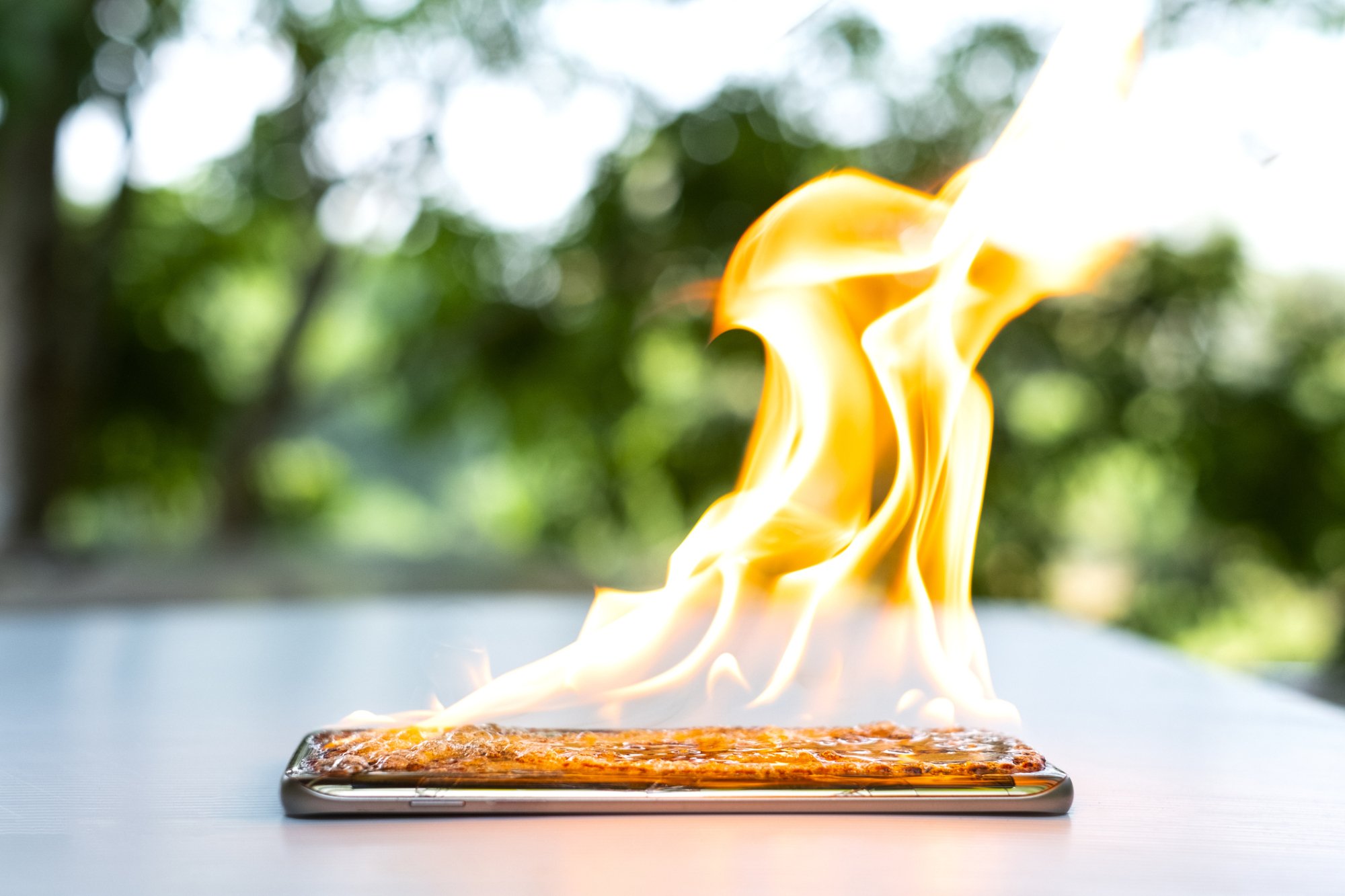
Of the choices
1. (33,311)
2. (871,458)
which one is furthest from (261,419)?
(871,458)

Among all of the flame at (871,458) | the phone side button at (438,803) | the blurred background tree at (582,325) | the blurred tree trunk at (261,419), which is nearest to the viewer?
the phone side button at (438,803)

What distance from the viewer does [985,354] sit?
13.0 feet

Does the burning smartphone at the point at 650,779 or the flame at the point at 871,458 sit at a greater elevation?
the flame at the point at 871,458

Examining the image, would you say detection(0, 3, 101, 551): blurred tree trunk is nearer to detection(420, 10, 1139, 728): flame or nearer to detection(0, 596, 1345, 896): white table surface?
detection(0, 596, 1345, 896): white table surface

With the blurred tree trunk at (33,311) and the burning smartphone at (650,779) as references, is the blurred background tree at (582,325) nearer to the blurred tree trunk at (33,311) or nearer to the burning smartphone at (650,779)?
the blurred tree trunk at (33,311)

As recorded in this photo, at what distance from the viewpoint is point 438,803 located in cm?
81

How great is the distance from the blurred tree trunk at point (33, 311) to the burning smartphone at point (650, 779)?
9.36ft

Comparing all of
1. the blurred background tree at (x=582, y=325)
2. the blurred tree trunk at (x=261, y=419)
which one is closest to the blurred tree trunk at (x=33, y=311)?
the blurred background tree at (x=582, y=325)

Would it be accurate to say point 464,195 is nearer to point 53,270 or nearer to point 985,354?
point 53,270

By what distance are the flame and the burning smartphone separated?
0.12 m

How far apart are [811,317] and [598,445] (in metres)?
2.83

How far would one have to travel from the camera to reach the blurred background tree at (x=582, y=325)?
3.75 meters

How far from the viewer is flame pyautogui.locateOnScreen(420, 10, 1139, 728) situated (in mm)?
1062

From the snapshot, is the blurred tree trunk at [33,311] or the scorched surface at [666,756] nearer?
the scorched surface at [666,756]
